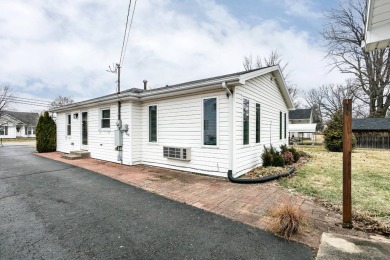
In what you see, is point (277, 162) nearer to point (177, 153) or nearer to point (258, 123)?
point (258, 123)

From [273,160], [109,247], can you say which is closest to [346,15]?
[273,160]

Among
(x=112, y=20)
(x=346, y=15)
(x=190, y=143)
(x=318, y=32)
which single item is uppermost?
(x=346, y=15)

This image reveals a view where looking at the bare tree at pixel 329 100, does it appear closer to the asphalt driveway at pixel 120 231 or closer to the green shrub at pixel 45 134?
the asphalt driveway at pixel 120 231

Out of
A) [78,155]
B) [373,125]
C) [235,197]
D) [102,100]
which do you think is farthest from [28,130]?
[373,125]

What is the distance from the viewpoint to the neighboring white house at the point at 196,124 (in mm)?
6469

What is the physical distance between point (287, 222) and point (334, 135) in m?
15.8

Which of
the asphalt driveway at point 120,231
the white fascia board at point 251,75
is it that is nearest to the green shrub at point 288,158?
the white fascia board at point 251,75

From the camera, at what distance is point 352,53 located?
76.0ft

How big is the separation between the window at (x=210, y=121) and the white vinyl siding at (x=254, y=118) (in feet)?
2.32

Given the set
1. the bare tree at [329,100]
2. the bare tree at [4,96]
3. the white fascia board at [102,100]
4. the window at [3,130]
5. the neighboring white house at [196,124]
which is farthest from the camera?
the window at [3,130]

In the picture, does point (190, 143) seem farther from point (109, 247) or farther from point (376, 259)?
point (376, 259)

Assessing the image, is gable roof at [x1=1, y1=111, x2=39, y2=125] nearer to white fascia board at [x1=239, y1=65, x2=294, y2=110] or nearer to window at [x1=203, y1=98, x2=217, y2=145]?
window at [x1=203, y1=98, x2=217, y2=145]

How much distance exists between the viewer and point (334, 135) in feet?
52.1

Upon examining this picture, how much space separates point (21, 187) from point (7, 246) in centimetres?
361
